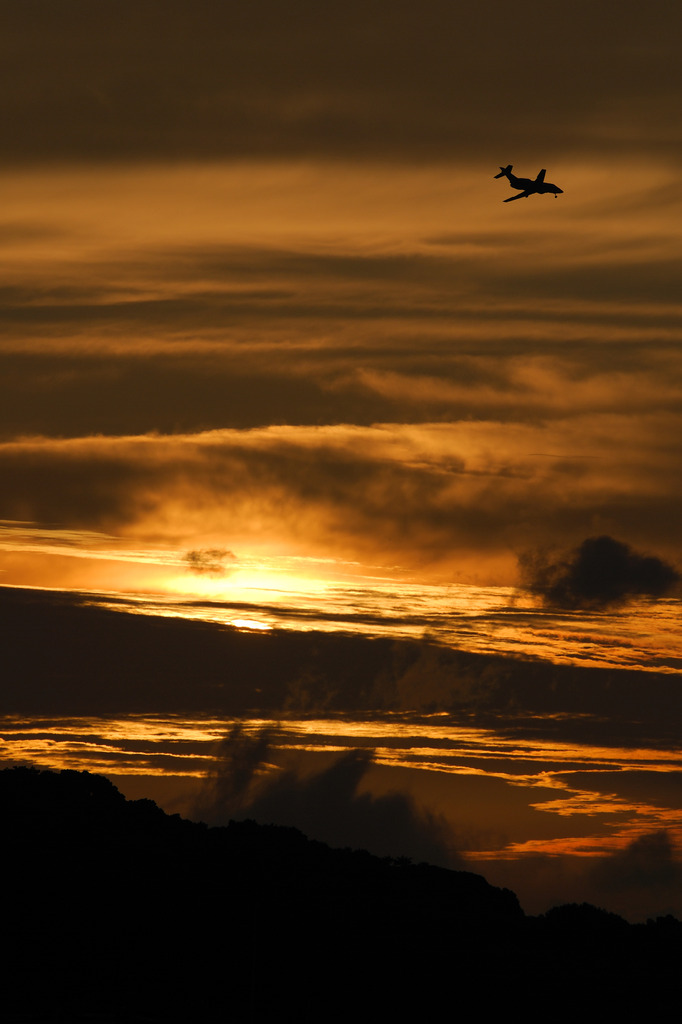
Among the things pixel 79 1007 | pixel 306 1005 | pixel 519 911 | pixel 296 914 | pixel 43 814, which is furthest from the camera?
pixel 519 911

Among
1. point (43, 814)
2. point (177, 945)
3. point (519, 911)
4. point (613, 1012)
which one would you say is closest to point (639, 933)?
point (519, 911)

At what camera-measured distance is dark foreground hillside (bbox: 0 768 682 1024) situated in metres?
136

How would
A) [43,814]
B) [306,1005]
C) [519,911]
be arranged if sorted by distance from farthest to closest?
[519,911], [43,814], [306,1005]

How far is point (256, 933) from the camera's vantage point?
144125mm

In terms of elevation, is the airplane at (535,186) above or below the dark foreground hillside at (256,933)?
above

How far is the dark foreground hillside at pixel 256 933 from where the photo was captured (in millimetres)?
136375

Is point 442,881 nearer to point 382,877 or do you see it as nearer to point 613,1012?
point 382,877

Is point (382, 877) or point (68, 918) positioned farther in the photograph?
point (382, 877)

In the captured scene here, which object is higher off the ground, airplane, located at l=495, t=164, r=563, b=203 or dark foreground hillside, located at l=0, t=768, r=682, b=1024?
airplane, located at l=495, t=164, r=563, b=203

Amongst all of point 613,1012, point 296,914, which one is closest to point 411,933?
point 296,914

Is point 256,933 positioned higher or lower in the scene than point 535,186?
lower

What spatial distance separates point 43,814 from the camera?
161 m

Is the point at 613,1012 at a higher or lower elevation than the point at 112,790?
lower

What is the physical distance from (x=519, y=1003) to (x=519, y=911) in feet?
102
